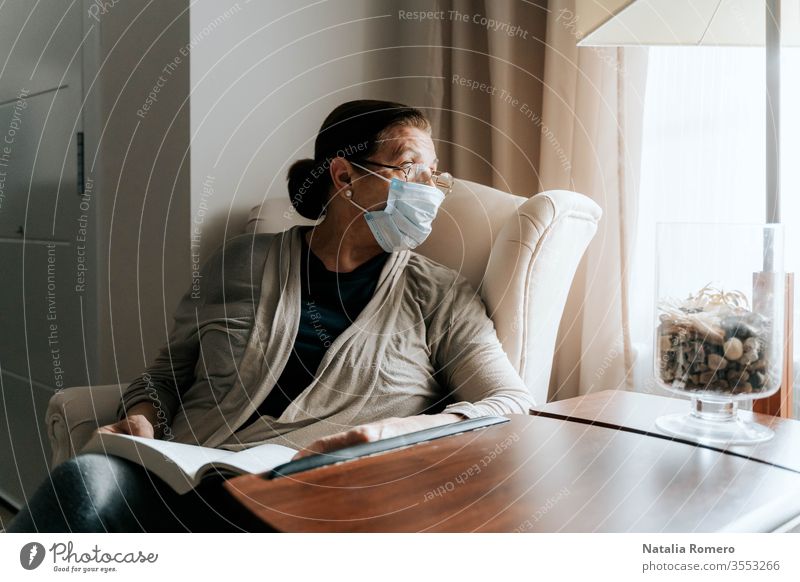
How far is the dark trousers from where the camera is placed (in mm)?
488

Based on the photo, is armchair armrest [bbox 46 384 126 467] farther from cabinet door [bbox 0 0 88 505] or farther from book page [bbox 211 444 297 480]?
book page [bbox 211 444 297 480]

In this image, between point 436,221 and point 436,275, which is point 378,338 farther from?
point 436,221

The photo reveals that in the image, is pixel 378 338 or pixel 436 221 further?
pixel 436 221

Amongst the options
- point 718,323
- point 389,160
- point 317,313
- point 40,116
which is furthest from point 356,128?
point 718,323

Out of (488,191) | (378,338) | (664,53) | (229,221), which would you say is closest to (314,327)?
(378,338)

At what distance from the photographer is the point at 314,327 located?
30.2 inches

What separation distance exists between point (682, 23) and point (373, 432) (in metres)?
0.63

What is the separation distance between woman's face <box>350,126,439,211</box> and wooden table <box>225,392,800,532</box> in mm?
350

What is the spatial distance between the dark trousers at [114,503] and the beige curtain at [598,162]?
2.29ft

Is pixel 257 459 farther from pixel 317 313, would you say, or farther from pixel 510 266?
pixel 510 266

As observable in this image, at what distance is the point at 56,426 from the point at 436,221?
→ 56 cm

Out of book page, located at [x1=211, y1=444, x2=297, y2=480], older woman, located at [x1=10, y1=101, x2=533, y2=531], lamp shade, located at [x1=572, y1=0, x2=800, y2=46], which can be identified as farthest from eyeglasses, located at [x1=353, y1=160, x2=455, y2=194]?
book page, located at [x1=211, y1=444, x2=297, y2=480]

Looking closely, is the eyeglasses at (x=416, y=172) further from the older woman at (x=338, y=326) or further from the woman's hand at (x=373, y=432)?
the woman's hand at (x=373, y=432)
